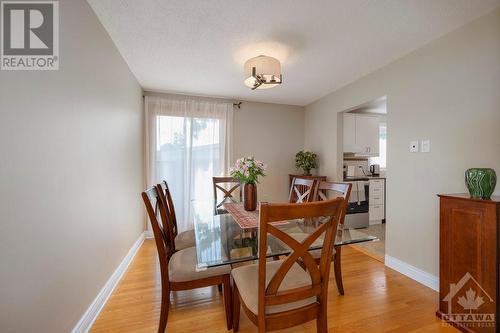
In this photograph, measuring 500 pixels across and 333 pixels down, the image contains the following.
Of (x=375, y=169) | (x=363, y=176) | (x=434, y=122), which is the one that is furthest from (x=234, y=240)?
(x=375, y=169)

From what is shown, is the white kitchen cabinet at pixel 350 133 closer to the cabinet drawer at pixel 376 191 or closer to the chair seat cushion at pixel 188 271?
the cabinet drawer at pixel 376 191

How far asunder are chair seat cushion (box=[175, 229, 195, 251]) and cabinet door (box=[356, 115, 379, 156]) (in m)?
3.13

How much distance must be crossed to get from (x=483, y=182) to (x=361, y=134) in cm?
238

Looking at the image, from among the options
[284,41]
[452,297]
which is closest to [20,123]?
[284,41]

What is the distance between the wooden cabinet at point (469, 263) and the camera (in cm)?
137

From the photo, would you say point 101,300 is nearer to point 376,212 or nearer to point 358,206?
point 358,206

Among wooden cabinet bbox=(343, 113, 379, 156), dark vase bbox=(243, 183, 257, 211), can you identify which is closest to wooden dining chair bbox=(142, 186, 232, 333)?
dark vase bbox=(243, 183, 257, 211)

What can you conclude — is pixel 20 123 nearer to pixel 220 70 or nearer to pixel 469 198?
pixel 220 70

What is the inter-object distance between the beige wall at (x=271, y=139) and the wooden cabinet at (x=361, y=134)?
37.9 inches

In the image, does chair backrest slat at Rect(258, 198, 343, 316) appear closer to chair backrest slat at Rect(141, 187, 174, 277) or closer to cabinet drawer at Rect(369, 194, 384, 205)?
chair backrest slat at Rect(141, 187, 174, 277)

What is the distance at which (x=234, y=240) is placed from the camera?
4.94 feet

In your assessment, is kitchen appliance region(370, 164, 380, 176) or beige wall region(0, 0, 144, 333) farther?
kitchen appliance region(370, 164, 380, 176)

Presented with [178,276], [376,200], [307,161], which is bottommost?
[178,276]

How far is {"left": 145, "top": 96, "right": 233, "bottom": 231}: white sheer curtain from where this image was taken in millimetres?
3402
